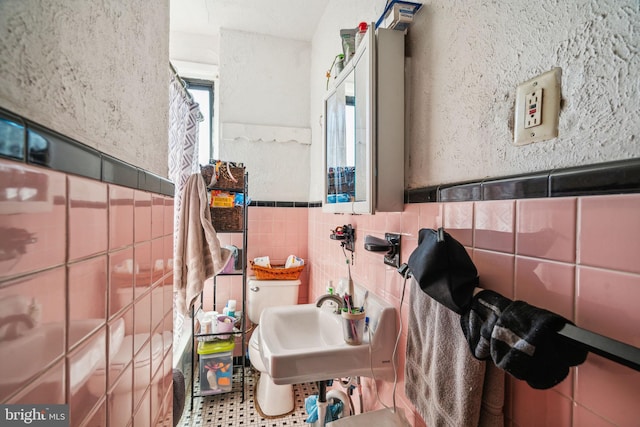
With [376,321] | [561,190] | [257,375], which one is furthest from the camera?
[257,375]

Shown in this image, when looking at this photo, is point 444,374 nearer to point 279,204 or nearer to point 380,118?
point 380,118

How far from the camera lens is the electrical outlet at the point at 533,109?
1.83 feet

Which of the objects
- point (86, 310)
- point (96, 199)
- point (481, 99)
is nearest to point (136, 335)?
point (86, 310)

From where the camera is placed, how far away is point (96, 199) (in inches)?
16.1

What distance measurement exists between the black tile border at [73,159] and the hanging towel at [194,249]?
3.28 feet

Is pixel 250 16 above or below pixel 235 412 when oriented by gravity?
above

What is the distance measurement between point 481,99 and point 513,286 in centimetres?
45

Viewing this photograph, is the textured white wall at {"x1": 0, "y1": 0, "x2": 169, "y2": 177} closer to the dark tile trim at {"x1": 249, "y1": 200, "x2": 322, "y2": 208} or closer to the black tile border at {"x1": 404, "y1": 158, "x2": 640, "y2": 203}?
the black tile border at {"x1": 404, "y1": 158, "x2": 640, "y2": 203}

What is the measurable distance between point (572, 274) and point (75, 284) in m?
0.76

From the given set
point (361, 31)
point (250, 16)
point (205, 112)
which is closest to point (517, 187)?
point (361, 31)

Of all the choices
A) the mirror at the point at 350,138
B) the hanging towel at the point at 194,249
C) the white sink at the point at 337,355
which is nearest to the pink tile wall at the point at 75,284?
the white sink at the point at 337,355

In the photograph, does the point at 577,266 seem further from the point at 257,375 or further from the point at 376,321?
the point at 257,375

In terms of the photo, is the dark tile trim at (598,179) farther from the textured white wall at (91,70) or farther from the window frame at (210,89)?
the window frame at (210,89)

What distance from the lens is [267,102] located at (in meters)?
2.40
